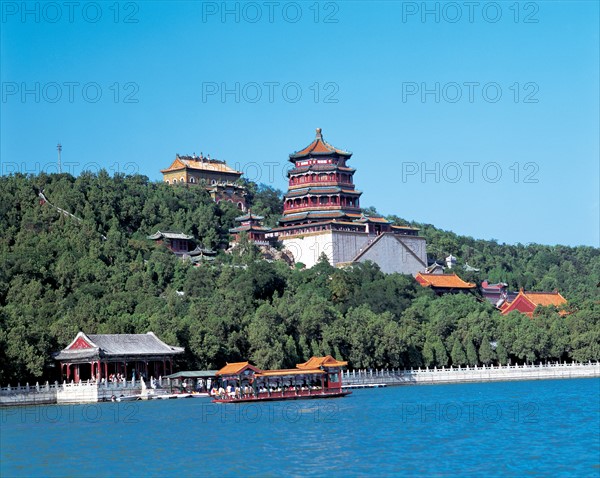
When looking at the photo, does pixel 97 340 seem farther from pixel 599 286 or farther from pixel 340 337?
pixel 599 286

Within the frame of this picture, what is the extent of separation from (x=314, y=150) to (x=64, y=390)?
119 ft

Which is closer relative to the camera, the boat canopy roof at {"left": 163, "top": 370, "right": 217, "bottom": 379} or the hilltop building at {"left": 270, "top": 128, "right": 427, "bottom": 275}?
the boat canopy roof at {"left": 163, "top": 370, "right": 217, "bottom": 379}

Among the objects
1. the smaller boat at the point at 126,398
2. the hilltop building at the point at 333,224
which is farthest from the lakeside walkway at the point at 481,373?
the hilltop building at the point at 333,224

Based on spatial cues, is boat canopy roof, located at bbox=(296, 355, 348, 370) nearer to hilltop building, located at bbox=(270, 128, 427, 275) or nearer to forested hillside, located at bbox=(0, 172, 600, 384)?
forested hillside, located at bbox=(0, 172, 600, 384)

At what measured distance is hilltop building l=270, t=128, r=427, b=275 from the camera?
77312 millimetres

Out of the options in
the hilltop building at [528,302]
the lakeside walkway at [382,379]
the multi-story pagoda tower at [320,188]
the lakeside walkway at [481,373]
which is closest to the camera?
the lakeside walkway at [382,379]

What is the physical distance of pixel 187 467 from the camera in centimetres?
2784

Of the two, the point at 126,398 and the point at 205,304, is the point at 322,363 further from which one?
the point at 205,304

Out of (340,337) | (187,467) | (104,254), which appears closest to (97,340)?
(340,337)

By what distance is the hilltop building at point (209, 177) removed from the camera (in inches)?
3841

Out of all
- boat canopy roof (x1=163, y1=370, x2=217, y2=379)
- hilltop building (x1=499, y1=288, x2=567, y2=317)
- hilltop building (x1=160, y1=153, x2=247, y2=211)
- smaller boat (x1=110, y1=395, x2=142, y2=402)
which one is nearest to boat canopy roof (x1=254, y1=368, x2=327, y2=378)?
boat canopy roof (x1=163, y1=370, x2=217, y2=379)

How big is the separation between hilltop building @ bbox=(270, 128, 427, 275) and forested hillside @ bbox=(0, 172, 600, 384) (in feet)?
11.4

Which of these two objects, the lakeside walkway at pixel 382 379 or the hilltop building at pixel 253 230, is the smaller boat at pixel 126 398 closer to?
the lakeside walkway at pixel 382 379

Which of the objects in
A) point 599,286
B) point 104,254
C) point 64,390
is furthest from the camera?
point 599,286
